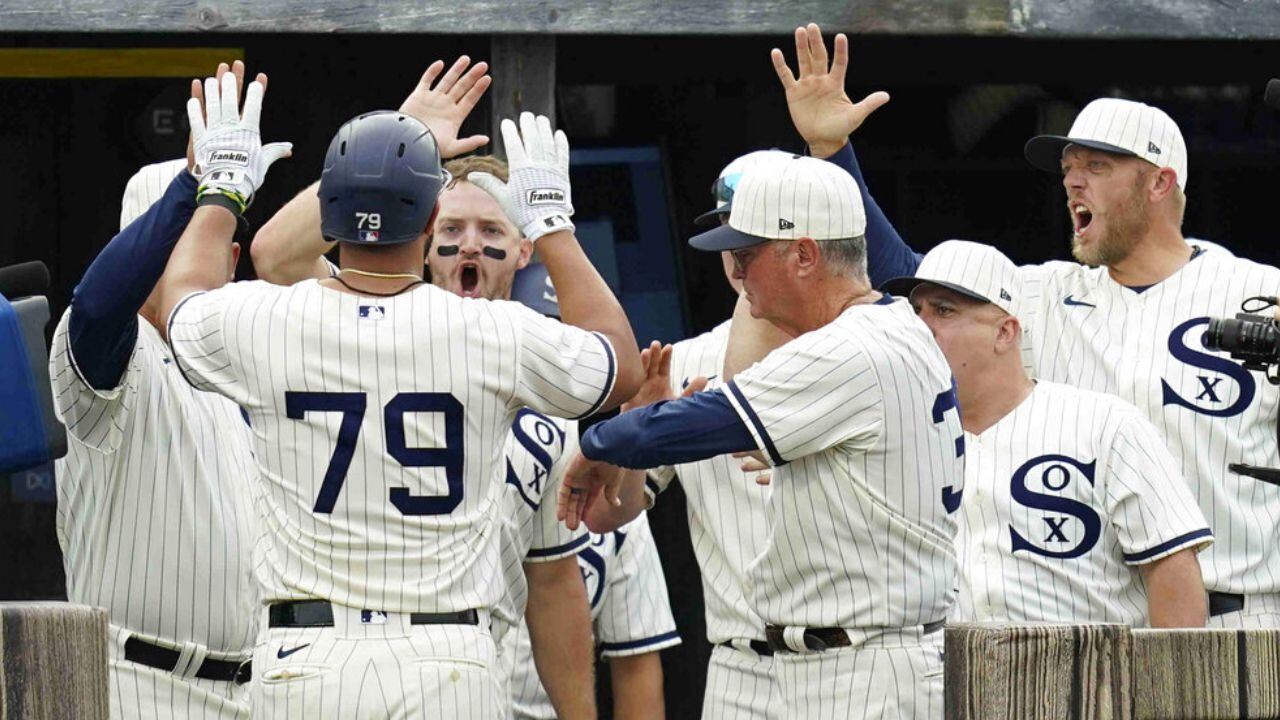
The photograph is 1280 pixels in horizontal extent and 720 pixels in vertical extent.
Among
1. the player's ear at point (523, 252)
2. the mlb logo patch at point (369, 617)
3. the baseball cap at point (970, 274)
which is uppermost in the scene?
the player's ear at point (523, 252)

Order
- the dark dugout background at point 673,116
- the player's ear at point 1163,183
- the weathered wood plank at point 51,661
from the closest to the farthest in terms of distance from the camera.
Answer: the weathered wood plank at point 51,661, the player's ear at point 1163,183, the dark dugout background at point 673,116

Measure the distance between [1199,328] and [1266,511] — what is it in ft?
1.51

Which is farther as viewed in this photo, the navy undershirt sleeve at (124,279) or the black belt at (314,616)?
the navy undershirt sleeve at (124,279)

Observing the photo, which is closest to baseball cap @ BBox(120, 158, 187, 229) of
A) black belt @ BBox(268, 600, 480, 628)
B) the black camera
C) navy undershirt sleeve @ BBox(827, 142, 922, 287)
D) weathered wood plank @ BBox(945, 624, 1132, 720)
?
black belt @ BBox(268, 600, 480, 628)

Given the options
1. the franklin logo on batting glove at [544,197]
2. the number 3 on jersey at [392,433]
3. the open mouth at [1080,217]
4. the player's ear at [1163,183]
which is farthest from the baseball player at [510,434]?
the player's ear at [1163,183]

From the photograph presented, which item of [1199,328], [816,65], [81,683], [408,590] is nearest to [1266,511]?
[1199,328]

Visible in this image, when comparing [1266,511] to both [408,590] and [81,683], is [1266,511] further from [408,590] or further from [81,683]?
[81,683]

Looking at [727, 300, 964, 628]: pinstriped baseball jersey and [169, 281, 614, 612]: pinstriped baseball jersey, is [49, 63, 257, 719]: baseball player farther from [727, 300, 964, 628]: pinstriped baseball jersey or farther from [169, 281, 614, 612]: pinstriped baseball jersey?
[727, 300, 964, 628]: pinstriped baseball jersey

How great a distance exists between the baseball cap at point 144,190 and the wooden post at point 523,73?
58.4 inches

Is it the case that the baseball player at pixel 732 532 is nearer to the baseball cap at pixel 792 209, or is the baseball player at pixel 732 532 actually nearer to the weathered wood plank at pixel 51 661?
the baseball cap at pixel 792 209

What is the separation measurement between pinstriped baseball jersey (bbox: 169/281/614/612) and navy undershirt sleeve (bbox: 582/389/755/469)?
241 millimetres

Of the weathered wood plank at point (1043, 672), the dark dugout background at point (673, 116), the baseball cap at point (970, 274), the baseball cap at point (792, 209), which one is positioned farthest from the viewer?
the dark dugout background at point (673, 116)

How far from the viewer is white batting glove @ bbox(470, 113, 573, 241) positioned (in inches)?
144

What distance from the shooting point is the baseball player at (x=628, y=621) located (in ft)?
16.1
